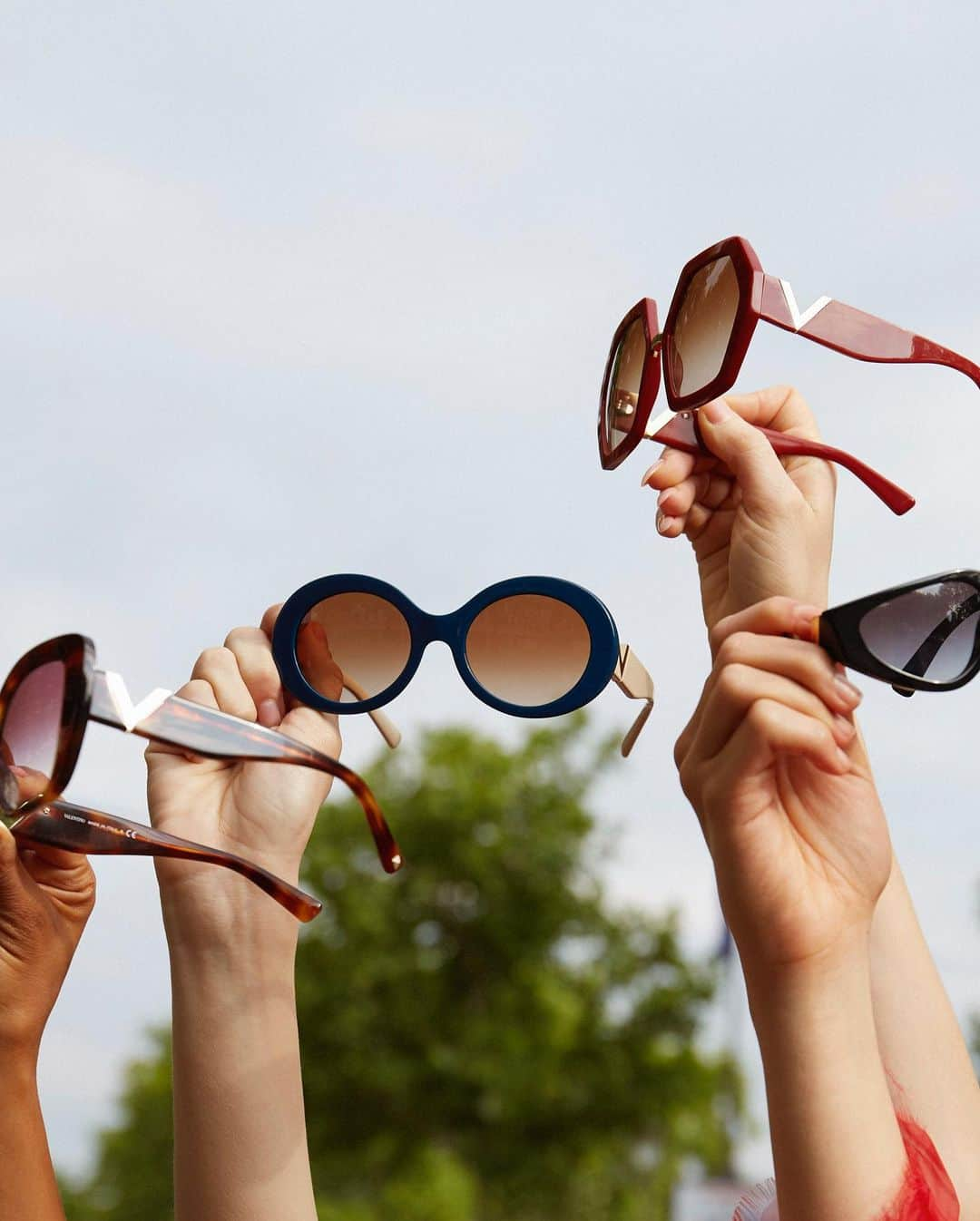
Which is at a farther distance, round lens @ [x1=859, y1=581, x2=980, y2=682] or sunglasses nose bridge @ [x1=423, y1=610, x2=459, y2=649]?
sunglasses nose bridge @ [x1=423, y1=610, x2=459, y2=649]

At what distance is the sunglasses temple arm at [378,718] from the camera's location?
95.6 inches

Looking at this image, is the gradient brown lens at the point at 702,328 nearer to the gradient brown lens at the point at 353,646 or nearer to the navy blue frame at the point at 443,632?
the navy blue frame at the point at 443,632

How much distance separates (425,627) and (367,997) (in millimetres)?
20554

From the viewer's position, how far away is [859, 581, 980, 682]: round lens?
1774mm

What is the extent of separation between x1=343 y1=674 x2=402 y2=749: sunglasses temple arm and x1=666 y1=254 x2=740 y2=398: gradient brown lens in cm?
81

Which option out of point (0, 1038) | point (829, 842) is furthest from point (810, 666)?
point (0, 1038)

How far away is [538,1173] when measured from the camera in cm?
2106

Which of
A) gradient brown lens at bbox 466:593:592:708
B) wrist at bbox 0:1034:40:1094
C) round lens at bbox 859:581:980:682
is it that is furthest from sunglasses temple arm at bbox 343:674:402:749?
round lens at bbox 859:581:980:682

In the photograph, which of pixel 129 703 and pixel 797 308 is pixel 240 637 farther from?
pixel 797 308

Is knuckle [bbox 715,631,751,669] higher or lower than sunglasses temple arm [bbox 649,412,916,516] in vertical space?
lower

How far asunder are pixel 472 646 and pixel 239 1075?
0.87m

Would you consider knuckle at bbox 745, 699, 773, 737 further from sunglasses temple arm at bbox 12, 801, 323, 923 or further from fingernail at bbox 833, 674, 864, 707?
sunglasses temple arm at bbox 12, 801, 323, 923

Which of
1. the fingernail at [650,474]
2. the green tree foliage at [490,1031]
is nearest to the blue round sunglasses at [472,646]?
the fingernail at [650,474]

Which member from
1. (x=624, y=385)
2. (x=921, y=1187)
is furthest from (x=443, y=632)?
(x=921, y=1187)
